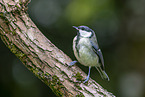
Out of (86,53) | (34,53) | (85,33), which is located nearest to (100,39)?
(85,33)

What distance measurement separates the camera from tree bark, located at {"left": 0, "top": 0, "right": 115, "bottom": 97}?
2.13m

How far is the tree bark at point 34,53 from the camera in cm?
213

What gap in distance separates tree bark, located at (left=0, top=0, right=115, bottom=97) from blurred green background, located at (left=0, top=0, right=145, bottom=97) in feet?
6.23

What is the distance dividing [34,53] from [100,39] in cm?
247

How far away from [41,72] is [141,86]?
2787 millimetres

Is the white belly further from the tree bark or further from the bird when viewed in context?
the tree bark

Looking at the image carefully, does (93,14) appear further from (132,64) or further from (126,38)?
(132,64)

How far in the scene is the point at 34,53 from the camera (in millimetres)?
2156

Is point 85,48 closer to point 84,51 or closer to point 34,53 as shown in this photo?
point 84,51

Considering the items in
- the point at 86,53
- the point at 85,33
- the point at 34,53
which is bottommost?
the point at 86,53

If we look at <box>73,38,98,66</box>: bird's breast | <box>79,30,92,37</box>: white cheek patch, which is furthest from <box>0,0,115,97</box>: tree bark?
<box>79,30,92,37</box>: white cheek patch

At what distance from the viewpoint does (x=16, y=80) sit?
13.4ft

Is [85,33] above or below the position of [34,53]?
below

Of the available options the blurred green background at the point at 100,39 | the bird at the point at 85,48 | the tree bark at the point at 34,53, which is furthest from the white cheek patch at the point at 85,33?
the blurred green background at the point at 100,39
